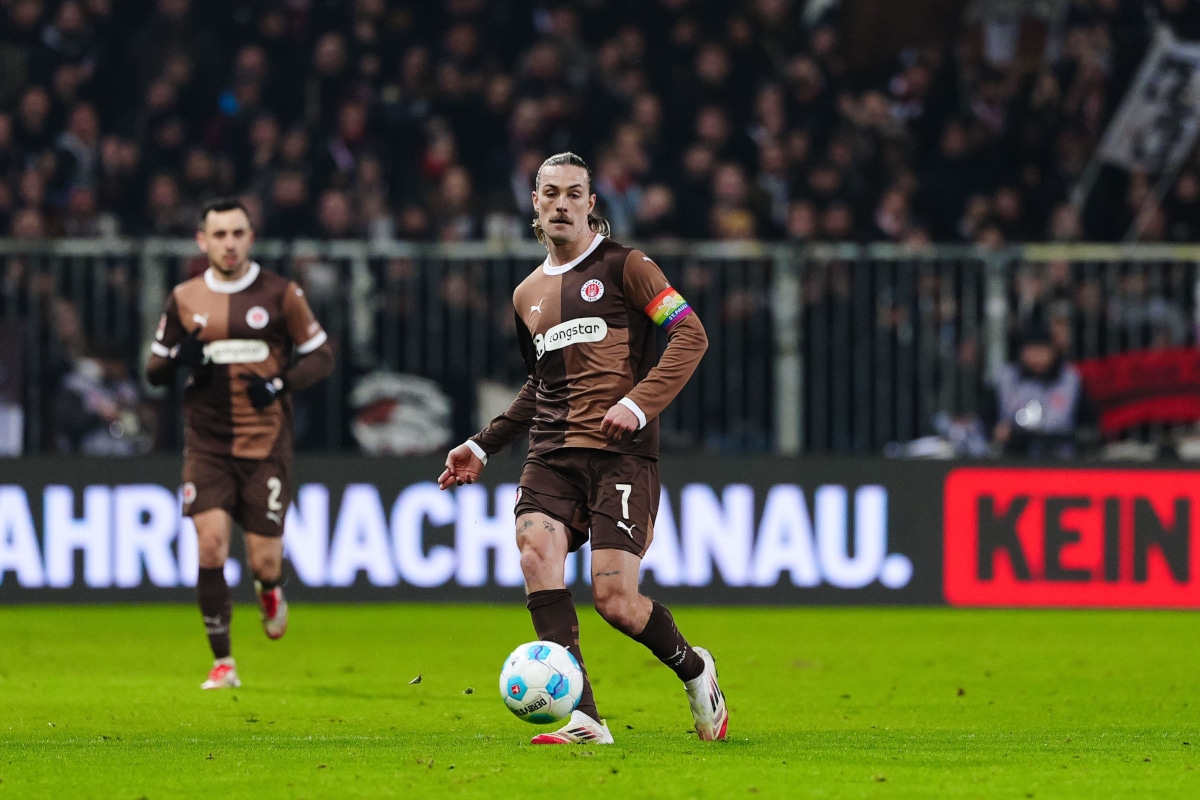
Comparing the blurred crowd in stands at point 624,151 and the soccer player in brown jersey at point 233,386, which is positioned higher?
the blurred crowd in stands at point 624,151

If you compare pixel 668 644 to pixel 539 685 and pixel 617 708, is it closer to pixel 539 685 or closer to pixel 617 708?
pixel 539 685

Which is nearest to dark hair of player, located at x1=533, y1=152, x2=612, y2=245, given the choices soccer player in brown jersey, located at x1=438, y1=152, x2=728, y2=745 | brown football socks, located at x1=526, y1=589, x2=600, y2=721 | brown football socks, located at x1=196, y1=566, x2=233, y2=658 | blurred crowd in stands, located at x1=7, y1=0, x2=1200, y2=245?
soccer player in brown jersey, located at x1=438, y1=152, x2=728, y2=745

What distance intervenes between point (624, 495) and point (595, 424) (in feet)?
0.89

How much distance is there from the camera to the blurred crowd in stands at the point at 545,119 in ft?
47.7

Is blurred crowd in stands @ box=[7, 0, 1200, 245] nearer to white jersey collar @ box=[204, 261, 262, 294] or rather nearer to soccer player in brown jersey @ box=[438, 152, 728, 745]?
white jersey collar @ box=[204, 261, 262, 294]

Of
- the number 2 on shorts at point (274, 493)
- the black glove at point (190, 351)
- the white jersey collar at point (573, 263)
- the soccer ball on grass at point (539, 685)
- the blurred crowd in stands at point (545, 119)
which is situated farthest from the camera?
the blurred crowd in stands at point (545, 119)

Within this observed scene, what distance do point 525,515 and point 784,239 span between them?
325 inches

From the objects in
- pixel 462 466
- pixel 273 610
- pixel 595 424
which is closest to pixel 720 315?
pixel 273 610

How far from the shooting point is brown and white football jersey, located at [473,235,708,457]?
21.6 feet

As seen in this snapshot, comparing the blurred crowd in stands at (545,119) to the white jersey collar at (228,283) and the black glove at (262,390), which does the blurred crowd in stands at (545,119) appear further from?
the black glove at (262,390)

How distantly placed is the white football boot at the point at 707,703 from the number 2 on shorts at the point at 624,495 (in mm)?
562

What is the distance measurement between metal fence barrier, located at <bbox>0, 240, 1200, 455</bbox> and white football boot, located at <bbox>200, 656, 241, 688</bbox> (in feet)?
12.9

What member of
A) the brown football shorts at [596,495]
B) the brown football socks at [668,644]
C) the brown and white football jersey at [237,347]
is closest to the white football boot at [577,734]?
the brown football socks at [668,644]

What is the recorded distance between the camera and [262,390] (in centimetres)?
918
